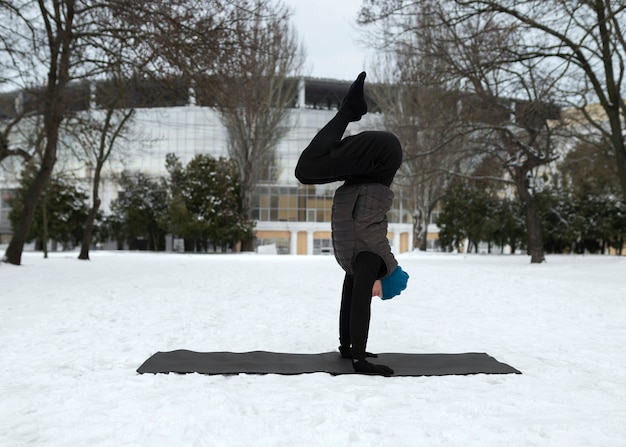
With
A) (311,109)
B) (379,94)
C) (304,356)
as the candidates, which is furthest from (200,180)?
(304,356)

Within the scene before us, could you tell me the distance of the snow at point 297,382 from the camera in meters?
2.59

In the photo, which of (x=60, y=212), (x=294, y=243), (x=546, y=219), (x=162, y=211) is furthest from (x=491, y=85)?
(x=294, y=243)

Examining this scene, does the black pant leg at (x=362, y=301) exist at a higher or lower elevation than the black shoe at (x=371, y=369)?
higher

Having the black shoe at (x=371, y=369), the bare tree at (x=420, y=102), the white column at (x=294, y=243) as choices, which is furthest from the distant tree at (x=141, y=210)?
the black shoe at (x=371, y=369)

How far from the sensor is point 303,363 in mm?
4027

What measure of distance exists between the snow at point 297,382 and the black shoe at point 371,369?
0.10 metres

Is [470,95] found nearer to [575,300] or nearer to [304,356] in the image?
[575,300]

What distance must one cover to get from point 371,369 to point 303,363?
56cm

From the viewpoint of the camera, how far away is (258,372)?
371 cm

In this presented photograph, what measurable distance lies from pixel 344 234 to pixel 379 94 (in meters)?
31.5

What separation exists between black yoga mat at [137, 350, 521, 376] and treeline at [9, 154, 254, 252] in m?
32.1

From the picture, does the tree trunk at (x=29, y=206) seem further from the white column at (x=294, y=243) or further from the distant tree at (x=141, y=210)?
the white column at (x=294, y=243)

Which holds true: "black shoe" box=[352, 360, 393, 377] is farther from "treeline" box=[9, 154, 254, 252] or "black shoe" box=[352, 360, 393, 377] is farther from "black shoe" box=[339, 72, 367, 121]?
"treeline" box=[9, 154, 254, 252]

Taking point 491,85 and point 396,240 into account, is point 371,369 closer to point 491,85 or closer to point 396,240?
point 491,85
